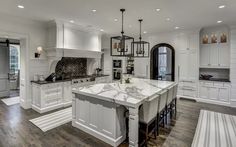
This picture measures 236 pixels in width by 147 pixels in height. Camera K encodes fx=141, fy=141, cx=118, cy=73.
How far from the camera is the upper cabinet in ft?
17.8

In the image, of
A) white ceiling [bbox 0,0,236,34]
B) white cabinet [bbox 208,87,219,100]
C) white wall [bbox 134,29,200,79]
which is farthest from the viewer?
white wall [bbox 134,29,200,79]

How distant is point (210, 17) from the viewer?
430cm

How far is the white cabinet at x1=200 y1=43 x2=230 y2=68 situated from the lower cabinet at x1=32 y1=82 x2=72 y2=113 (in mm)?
5533

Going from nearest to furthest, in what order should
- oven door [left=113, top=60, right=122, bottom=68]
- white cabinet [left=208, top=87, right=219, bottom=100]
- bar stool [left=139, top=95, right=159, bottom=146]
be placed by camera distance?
bar stool [left=139, top=95, right=159, bottom=146]
white cabinet [left=208, top=87, right=219, bottom=100]
oven door [left=113, top=60, right=122, bottom=68]

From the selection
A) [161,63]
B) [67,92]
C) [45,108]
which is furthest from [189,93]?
[45,108]

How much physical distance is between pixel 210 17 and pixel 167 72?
11.3 ft

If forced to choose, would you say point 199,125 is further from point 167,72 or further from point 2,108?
point 2,108

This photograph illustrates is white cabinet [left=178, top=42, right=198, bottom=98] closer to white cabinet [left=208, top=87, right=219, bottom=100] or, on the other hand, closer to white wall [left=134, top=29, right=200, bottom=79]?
white wall [left=134, top=29, right=200, bottom=79]

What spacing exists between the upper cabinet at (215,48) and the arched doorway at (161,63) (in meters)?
1.50

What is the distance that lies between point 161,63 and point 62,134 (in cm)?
578

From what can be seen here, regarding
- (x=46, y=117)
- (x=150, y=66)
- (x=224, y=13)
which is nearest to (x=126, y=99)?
(x=46, y=117)

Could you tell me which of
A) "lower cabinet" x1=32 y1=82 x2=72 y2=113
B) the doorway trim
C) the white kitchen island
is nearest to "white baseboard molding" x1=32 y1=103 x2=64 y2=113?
"lower cabinet" x1=32 y1=82 x2=72 y2=113

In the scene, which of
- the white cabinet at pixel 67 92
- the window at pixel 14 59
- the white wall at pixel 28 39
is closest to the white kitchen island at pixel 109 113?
the white cabinet at pixel 67 92

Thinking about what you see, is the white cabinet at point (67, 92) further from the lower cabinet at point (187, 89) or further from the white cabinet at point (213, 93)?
the white cabinet at point (213, 93)
